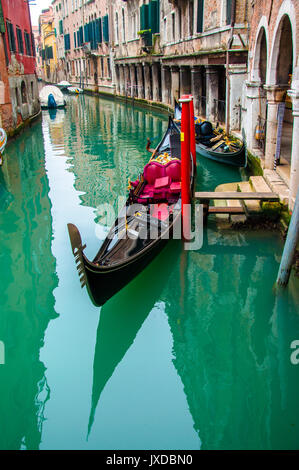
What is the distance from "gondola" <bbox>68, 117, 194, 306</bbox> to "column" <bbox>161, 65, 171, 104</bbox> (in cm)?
1164

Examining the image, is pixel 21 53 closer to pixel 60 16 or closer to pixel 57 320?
pixel 57 320

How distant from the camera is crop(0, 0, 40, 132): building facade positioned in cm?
1073

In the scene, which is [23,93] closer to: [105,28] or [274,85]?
[274,85]

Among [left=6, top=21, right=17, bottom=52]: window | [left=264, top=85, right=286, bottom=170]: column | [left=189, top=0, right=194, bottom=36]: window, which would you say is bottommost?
[left=264, top=85, right=286, bottom=170]: column

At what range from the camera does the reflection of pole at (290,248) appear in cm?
347

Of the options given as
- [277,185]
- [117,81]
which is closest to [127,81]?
[117,81]

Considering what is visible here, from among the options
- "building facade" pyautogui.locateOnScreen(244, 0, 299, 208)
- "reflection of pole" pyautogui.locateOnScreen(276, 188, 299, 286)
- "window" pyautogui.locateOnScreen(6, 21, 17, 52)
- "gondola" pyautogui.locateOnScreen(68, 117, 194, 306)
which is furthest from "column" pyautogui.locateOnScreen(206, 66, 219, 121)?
"reflection of pole" pyautogui.locateOnScreen(276, 188, 299, 286)

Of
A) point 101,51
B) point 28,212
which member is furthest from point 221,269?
point 101,51

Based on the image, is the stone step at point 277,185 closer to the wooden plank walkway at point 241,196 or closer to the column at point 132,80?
the wooden plank walkway at point 241,196

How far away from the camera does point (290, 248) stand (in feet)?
11.8

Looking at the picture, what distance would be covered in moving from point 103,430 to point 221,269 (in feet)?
7.40
